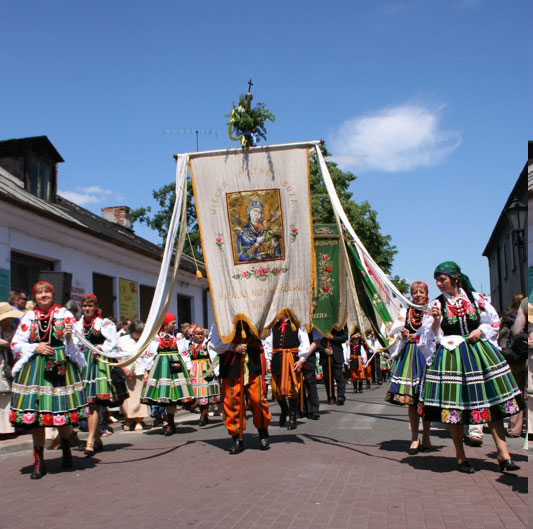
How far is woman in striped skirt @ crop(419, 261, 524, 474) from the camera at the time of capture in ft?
20.3

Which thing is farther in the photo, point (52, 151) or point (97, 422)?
point (52, 151)

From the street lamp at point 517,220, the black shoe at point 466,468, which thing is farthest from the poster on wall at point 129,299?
the black shoe at point 466,468

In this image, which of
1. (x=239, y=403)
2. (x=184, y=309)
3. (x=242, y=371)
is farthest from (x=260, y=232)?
(x=184, y=309)

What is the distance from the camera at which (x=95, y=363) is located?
8844 millimetres

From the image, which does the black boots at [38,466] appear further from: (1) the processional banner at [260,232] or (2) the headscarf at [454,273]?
(2) the headscarf at [454,273]

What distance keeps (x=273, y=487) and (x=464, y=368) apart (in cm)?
210

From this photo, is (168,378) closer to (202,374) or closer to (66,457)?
A: (202,374)

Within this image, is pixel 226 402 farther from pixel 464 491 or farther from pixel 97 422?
pixel 464 491

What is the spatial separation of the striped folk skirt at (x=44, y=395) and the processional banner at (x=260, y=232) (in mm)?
1992

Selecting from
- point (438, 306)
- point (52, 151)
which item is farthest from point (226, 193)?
point (52, 151)

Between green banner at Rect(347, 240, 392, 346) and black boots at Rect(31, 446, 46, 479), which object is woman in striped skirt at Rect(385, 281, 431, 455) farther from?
black boots at Rect(31, 446, 46, 479)

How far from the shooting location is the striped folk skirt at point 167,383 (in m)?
10.4

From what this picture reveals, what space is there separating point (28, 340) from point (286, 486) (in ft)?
10.5

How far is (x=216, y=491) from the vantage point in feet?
19.8
